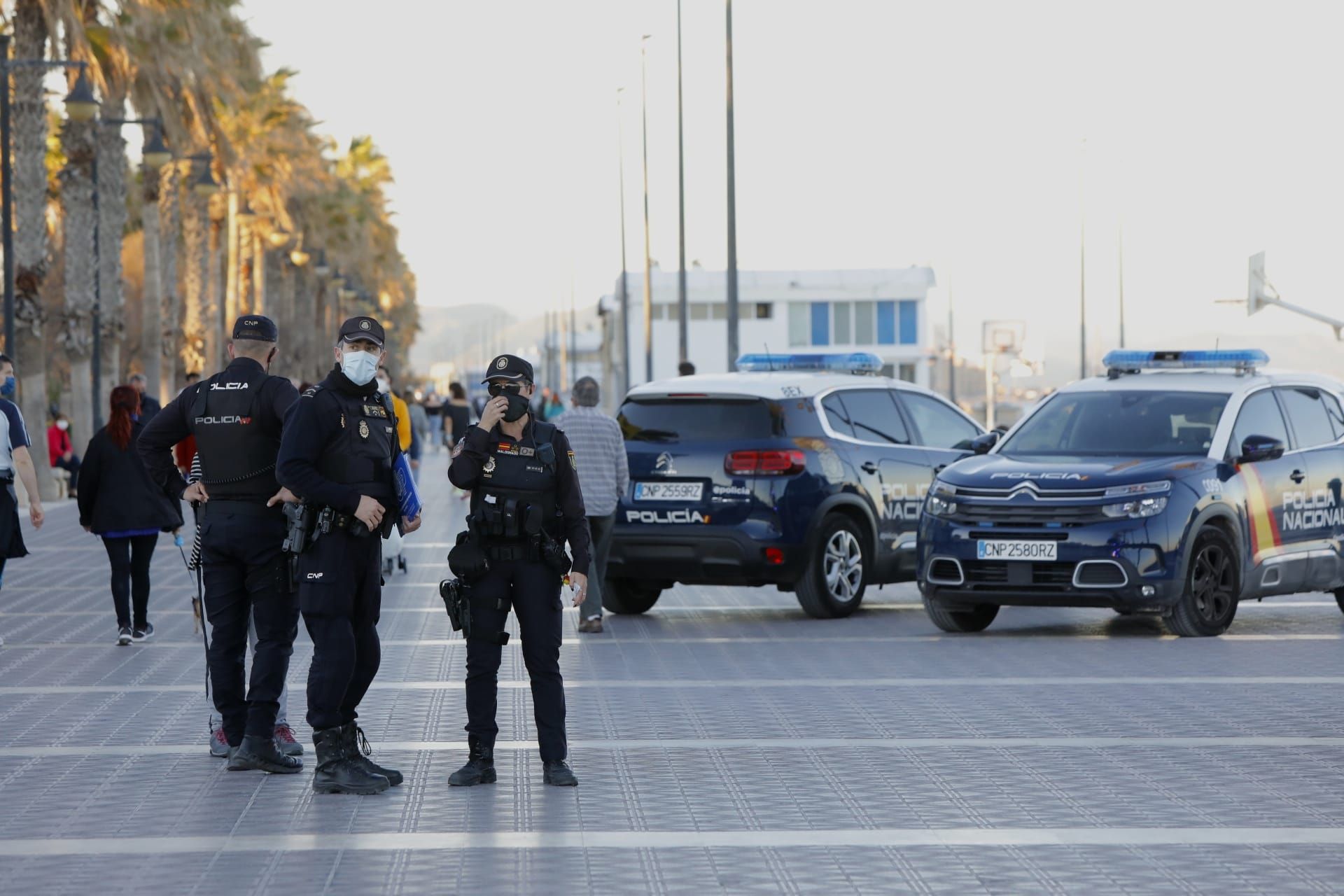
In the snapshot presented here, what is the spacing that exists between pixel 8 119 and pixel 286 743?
25.4 meters

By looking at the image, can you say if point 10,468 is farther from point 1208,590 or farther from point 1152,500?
point 1208,590

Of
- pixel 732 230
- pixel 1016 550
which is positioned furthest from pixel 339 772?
pixel 732 230

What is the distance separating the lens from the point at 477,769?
886 centimetres

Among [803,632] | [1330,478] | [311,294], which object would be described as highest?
[311,294]

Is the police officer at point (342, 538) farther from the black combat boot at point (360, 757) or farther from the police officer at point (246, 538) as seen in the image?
the police officer at point (246, 538)

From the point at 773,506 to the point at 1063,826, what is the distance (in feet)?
26.0

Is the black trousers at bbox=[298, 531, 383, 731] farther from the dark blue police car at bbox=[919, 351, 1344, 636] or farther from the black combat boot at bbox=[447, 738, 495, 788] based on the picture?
the dark blue police car at bbox=[919, 351, 1344, 636]

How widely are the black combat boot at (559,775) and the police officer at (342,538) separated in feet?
1.93

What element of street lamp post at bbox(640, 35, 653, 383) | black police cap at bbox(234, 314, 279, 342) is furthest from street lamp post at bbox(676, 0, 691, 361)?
black police cap at bbox(234, 314, 279, 342)

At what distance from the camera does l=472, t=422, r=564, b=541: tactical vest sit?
353 inches

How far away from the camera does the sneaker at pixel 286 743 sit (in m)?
9.52

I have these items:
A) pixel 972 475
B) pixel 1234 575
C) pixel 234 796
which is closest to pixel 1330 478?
pixel 1234 575

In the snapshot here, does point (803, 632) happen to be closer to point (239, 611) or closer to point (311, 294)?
point (239, 611)

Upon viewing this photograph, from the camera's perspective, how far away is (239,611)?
9.46m
